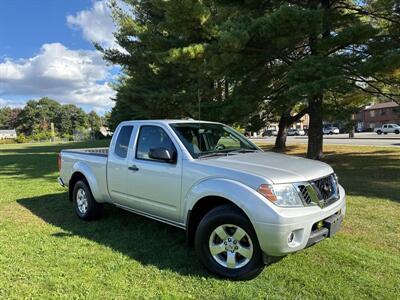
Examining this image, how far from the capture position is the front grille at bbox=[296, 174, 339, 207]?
13.6ft

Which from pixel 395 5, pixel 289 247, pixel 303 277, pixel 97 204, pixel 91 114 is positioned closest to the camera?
pixel 289 247

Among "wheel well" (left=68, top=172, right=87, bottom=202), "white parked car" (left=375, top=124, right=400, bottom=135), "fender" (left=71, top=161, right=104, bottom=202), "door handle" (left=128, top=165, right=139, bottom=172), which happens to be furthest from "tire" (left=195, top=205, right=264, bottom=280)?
"white parked car" (left=375, top=124, right=400, bottom=135)

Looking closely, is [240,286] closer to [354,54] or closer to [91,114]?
[354,54]

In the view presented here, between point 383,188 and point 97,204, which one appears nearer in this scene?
point 97,204

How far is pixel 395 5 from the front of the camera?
1225cm

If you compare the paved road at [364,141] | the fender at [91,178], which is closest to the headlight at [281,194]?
the fender at [91,178]

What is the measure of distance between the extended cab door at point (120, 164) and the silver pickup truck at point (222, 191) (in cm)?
2

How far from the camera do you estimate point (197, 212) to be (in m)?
4.75

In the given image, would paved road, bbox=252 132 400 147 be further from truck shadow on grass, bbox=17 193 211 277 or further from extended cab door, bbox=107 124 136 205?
extended cab door, bbox=107 124 136 205

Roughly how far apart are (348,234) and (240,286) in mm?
2538

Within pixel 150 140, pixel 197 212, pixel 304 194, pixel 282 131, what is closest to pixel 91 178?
pixel 150 140

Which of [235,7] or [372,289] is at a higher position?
[235,7]

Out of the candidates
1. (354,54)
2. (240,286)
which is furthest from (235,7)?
(240,286)

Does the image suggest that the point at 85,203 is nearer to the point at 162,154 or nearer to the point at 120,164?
the point at 120,164
